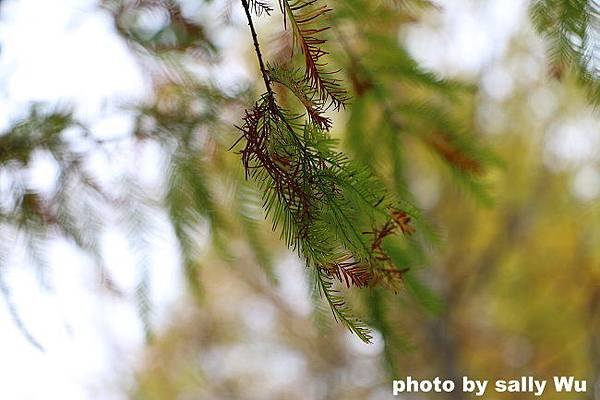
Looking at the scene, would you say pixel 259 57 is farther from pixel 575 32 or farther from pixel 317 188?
pixel 575 32

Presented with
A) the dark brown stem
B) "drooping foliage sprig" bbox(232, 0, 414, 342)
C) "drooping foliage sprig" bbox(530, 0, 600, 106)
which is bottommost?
"drooping foliage sprig" bbox(232, 0, 414, 342)

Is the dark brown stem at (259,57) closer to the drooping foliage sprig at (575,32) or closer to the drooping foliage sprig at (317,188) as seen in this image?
the drooping foliage sprig at (317,188)

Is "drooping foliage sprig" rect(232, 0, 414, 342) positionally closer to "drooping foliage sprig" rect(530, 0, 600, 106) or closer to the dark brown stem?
the dark brown stem

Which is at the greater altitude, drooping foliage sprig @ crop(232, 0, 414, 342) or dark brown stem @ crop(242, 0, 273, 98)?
dark brown stem @ crop(242, 0, 273, 98)

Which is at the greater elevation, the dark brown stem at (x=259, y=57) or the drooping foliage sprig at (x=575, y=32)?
the drooping foliage sprig at (x=575, y=32)

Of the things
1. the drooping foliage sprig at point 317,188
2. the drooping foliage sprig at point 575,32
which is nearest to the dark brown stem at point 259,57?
the drooping foliage sprig at point 317,188

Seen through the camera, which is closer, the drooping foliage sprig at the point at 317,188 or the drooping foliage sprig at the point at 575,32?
the drooping foliage sprig at the point at 317,188

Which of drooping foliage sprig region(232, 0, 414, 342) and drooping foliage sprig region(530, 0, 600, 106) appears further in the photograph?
drooping foliage sprig region(530, 0, 600, 106)

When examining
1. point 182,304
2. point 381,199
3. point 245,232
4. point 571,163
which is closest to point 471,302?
point 571,163

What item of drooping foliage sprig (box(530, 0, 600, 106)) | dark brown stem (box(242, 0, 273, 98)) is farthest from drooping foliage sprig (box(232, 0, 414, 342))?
drooping foliage sprig (box(530, 0, 600, 106))

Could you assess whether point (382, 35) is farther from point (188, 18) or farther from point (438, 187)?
→ point (438, 187)
